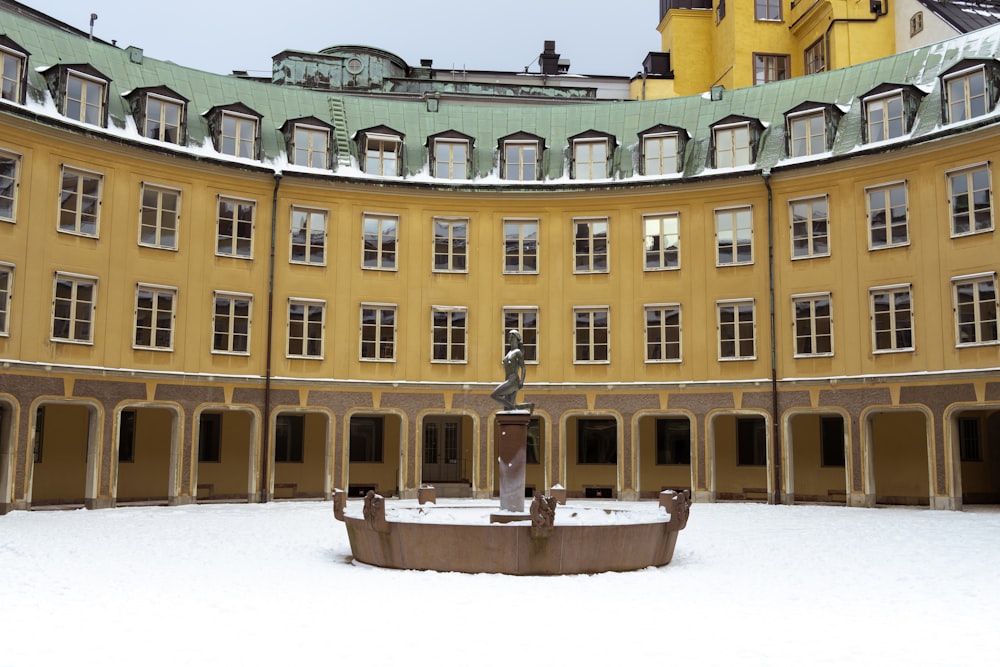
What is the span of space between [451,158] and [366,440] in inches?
472

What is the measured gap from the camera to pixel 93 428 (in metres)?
33.0

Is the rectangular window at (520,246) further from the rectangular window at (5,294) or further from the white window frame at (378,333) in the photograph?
the rectangular window at (5,294)

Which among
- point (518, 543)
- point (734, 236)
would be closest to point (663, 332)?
point (734, 236)

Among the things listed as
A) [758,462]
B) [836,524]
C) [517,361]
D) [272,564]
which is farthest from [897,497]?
[272,564]

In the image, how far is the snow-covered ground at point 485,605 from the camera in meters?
11.4

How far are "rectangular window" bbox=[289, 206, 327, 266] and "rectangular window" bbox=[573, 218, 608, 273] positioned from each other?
9576mm

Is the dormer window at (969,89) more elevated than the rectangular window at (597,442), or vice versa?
the dormer window at (969,89)

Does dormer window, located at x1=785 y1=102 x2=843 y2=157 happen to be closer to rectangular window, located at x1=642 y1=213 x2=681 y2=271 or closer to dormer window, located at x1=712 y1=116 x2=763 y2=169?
dormer window, located at x1=712 y1=116 x2=763 y2=169

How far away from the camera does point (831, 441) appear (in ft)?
126

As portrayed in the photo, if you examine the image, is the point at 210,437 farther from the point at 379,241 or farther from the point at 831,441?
the point at 831,441

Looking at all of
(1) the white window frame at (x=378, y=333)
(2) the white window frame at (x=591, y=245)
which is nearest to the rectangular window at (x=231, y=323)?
(1) the white window frame at (x=378, y=333)

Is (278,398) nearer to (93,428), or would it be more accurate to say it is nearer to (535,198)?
(93,428)

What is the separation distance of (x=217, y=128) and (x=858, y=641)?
30.6 meters

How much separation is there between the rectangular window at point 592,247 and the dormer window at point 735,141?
4.88 metres
